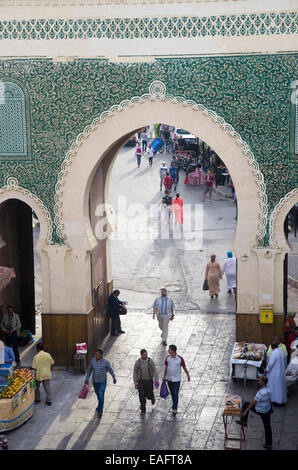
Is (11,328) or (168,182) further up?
(168,182)

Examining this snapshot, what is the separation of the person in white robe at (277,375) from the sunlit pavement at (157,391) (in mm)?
217

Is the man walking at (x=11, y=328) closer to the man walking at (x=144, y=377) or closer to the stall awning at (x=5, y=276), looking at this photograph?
the stall awning at (x=5, y=276)

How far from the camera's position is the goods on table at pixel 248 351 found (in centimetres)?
1323

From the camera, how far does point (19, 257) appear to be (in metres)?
15.8

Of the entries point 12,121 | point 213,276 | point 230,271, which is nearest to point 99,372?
point 12,121

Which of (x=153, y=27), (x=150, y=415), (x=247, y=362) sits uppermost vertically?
(x=153, y=27)

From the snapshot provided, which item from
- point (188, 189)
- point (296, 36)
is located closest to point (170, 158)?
point (188, 189)

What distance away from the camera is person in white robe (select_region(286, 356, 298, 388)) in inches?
505

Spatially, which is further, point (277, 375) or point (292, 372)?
point (292, 372)

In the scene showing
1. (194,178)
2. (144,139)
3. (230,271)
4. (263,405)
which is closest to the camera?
(263,405)

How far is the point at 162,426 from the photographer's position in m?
11.9

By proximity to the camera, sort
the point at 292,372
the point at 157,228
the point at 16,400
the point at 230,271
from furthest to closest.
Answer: the point at 157,228 < the point at 230,271 < the point at 292,372 < the point at 16,400

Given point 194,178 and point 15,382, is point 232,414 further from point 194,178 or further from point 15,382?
point 194,178

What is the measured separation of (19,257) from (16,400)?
14.8ft
